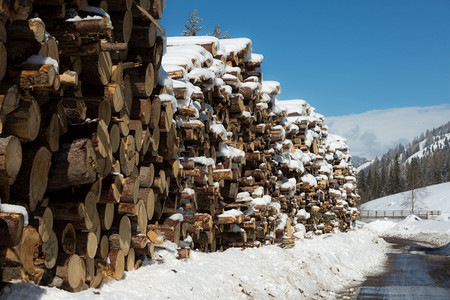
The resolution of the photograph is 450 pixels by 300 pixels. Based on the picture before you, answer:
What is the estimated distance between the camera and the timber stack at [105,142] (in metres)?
3.84

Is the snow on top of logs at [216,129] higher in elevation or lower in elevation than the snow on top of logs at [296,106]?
lower

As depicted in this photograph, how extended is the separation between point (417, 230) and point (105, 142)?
53967mm

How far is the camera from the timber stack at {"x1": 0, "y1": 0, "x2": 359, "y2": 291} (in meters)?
3.84

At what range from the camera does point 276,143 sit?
15.6 meters

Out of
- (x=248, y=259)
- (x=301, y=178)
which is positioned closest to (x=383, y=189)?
(x=301, y=178)

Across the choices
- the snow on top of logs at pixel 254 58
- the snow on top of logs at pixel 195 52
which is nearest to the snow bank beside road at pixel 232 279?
the snow on top of logs at pixel 195 52

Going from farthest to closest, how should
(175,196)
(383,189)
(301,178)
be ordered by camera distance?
(383,189) → (301,178) → (175,196)

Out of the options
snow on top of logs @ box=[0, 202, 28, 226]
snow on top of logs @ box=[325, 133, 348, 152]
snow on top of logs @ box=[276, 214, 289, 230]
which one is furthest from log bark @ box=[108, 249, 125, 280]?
snow on top of logs @ box=[325, 133, 348, 152]

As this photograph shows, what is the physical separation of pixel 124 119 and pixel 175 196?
2.21 meters

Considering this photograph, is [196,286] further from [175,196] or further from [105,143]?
[105,143]

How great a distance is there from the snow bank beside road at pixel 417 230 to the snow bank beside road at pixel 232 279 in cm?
3104

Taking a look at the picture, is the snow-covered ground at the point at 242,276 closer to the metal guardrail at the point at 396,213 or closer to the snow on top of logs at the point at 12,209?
the snow on top of logs at the point at 12,209

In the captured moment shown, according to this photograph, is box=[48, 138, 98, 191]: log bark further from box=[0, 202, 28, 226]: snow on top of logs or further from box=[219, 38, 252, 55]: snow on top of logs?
box=[219, 38, 252, 55]: snow on top of logs

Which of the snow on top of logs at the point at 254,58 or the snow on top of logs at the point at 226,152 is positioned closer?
the snow on top of logs at the point at 226,152
